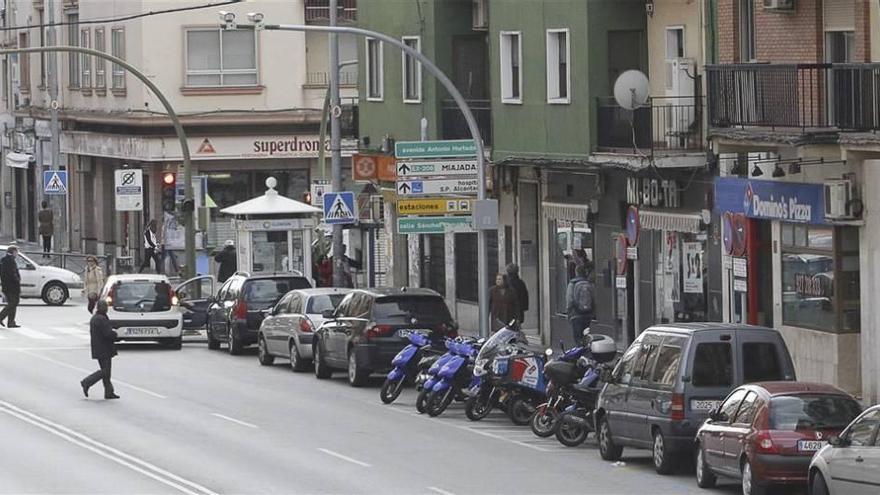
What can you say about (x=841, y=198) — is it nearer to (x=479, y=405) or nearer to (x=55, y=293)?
(x=479, y=405)

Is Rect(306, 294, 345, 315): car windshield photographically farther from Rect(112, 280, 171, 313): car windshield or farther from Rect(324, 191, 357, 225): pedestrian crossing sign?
Rect(324, 191, 357, 225): pedestrian crossing sign

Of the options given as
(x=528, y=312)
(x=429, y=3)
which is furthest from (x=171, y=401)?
(x=429, y=3)

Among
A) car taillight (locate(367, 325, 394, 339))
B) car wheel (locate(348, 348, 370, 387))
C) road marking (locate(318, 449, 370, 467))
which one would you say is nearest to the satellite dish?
car taillight (locate(367, 325, 394, 339))

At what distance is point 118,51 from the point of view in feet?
219

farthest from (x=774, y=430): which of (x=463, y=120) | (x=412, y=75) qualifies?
(x=412, y=75)

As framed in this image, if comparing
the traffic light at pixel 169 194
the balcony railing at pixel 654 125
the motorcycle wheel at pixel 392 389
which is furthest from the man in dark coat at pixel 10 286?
the motorcycle wheel at pixel 392 389

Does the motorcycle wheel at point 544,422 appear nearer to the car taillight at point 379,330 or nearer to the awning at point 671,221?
the car taillight at point 379,330

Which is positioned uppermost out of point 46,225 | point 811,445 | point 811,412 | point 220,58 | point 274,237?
point 220,58

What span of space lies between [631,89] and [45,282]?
24.4 metres

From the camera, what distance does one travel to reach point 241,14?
65812 mm

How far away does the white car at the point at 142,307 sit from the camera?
41.9 m

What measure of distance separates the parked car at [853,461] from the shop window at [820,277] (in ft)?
38.2

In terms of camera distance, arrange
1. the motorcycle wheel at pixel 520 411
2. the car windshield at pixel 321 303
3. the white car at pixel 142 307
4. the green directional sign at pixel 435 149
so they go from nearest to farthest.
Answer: the motorcycle wheel at pixel 520 411 < the green directional sign at pixel 435 149 < the car windshield at pixel 321 303 < the white car at pixel 142 307

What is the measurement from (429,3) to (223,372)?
11.3 metres
